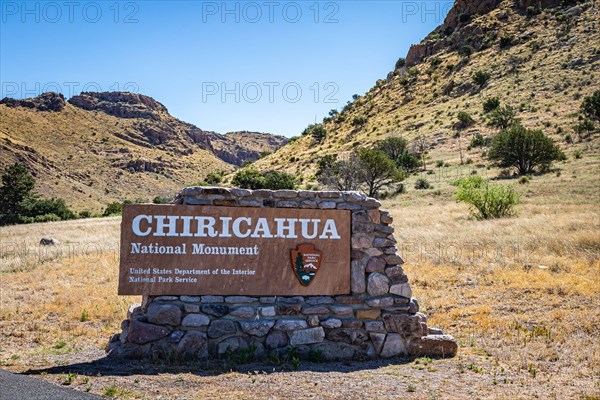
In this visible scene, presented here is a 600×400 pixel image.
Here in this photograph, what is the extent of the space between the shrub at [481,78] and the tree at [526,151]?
28987mm

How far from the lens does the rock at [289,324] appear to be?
287 inches

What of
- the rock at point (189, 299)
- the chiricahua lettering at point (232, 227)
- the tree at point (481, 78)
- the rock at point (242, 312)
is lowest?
the rock at point (242, 312)

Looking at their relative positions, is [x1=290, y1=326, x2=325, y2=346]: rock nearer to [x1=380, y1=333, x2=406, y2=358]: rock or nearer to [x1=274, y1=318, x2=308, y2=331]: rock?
[x1=274, y1=318, x2=308, y2=331]: rock

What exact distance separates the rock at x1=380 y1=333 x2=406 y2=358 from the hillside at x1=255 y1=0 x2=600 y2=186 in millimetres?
36128

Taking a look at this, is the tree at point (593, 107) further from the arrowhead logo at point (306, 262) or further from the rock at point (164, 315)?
the rock at point (164, 315)

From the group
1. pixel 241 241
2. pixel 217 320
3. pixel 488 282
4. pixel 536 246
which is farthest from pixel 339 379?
pixel 536 246

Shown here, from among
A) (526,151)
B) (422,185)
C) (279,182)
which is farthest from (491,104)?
(279,182)

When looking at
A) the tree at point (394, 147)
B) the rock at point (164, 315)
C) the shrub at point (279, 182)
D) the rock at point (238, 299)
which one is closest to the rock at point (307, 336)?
the rock at point (238, 299)

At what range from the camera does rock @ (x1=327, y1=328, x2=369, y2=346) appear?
7465 millimetres

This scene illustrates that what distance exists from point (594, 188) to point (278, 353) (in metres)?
25.0

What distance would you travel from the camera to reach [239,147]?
170 m

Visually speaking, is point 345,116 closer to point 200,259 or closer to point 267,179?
point 267,179

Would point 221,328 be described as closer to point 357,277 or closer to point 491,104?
point 357,277

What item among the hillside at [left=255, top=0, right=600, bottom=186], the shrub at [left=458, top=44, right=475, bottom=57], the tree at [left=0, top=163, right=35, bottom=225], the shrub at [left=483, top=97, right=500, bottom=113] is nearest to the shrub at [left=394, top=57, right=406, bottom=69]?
the hillside at [left=255, top=0, right=600, bottom=186]
